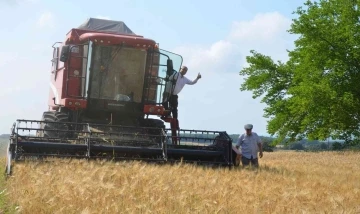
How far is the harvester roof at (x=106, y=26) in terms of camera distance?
16.1 meters

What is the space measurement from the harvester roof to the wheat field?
5904mm

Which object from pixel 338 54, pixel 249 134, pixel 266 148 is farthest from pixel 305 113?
pixel 266 148

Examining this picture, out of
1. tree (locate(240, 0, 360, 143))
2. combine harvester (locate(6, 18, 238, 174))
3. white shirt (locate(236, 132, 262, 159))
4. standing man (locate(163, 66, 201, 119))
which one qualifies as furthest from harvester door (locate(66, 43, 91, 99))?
tree (locate(240, 0, 360, 143))

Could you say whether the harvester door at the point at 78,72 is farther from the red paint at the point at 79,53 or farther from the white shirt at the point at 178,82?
the white shirt at the point at 178,82

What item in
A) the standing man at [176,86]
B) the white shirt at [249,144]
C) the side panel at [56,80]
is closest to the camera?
the white shirt at [249,144]

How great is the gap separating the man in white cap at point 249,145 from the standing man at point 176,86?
1.59 m

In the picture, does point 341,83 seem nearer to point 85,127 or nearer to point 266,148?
point 85,127

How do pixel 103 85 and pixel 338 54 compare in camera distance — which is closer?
pixel 103 85

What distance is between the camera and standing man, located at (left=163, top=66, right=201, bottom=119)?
14.3 metres

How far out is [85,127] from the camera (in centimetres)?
1346

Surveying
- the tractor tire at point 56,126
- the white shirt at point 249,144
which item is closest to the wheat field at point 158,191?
the tractor tire at point 56,126

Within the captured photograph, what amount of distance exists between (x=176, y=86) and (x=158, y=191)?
6.84 m

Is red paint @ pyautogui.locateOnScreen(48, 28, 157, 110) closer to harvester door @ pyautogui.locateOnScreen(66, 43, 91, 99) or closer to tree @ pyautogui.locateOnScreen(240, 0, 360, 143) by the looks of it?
harvester door @ pyautogui.locateOnScreen(66, 43, 91, 99)

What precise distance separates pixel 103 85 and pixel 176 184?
600 centimetres
